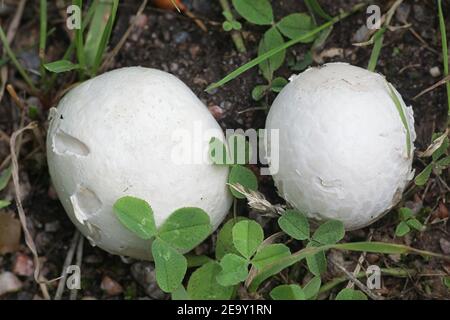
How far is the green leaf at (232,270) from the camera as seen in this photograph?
1.66 metres

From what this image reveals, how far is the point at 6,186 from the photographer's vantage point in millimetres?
2039

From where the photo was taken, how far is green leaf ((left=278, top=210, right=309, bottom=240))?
175 cm

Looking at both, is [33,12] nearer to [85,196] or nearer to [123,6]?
[123,6]

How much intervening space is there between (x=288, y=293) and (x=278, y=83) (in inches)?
25.0

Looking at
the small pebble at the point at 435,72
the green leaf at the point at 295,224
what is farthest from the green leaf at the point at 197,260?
the small pebble at the point at 435,72

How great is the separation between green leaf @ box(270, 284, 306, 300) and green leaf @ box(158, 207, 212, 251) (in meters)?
0.24

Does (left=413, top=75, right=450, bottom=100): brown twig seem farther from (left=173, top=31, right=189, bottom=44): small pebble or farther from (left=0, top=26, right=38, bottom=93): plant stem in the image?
(left=0, top=26, right=38, bottom=93): plant stem

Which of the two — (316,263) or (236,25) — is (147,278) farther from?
(236,25)

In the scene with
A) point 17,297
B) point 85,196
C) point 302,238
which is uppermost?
point 85,196

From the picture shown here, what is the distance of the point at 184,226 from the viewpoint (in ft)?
5.52

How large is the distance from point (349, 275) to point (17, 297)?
992 mm

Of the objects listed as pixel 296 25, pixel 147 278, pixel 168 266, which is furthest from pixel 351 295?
pixel 296 25

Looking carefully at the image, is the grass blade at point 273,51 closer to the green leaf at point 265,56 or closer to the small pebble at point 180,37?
the green leaf at point 265,56

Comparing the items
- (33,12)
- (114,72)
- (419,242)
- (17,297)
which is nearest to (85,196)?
(114,72)
